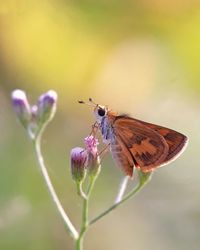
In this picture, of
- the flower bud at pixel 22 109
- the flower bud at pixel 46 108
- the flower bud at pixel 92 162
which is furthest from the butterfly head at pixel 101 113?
the flower bud at pixel 22 109

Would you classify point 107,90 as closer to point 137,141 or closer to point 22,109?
point 22,109

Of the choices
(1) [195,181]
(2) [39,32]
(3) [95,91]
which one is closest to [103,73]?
(3) [95,91]

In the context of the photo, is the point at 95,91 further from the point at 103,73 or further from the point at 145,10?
the point at 145,10

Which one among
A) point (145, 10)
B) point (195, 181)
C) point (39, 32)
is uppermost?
point (145, 10)

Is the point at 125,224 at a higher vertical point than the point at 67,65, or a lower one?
lower

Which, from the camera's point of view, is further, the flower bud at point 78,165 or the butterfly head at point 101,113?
the butterfly head at point 101,113

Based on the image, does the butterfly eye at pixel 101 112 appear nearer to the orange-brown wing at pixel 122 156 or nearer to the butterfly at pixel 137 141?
the butterfly at pixel 137 141

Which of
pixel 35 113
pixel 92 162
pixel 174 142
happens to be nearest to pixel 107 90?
pixel 35 113

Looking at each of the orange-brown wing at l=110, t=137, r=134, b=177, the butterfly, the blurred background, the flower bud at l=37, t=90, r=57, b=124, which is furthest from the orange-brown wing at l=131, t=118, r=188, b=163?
the blurred background
